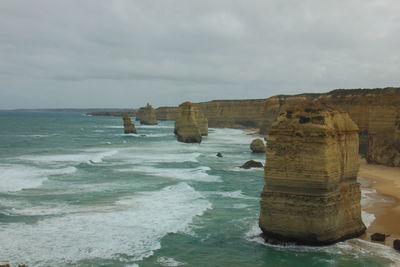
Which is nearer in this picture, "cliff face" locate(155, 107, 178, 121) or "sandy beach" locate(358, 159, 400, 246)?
"sandy beach" locate(358, 159, 400, 246)

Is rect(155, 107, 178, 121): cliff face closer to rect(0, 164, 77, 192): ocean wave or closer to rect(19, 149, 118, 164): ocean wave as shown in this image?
rect(19, 149, 118, 164): ocean wave

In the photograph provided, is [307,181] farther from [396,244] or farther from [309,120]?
[396,244]

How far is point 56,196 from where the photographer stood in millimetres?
24922

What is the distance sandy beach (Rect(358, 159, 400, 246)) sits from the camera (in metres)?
18.6

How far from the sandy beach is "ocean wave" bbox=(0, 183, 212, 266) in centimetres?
812

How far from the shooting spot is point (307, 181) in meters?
16.0

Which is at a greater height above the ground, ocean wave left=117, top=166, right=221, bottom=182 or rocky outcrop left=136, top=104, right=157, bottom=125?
rocky outcrop left=136, top=104, right=157, bottom=125

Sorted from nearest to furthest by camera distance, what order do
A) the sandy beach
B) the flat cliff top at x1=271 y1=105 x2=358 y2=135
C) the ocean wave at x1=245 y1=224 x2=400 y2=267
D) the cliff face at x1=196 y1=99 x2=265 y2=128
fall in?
the ocean wave at x1=245 y1=224 x2=400 y2=267, the flat cliff top at x1=271 y1=105 x2=358 y2=135, the sandy beach, the cliff face at x1=196 y1=99 x2=265 y2=128

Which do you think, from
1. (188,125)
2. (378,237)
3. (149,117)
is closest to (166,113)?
(149,117)

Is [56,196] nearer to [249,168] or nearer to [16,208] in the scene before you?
[16,208]

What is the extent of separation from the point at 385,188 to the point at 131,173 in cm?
1804

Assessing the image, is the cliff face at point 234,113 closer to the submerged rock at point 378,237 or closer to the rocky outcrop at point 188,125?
the rocky outcrop at point 188,125

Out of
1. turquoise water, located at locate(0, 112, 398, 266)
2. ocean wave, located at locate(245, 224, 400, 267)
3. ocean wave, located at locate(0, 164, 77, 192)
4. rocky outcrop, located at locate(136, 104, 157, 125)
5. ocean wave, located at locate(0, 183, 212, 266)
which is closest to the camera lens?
turquoise water, located at locate(0, 112, 398, 266)

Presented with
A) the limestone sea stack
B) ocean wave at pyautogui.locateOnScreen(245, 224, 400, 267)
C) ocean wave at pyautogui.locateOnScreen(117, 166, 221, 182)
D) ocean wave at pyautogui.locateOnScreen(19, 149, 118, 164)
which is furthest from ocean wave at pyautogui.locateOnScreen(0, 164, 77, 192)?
ocean wave at pyautogui.locateOnScreen(245, 224, 400, 267)
